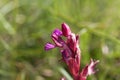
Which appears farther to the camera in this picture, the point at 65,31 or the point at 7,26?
the point at 7,26

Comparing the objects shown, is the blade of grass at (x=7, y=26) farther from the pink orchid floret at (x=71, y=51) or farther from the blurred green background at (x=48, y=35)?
the pink orchid floret at (x=71, y=51)

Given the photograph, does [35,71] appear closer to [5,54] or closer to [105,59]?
[5,54]

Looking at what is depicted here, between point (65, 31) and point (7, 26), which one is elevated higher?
point (7, 26)

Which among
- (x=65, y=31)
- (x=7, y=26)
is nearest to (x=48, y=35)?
(x=7, y=26)

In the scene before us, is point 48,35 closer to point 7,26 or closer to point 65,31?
point 7,26

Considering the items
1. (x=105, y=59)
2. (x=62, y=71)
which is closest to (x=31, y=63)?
(x=62, y=71)

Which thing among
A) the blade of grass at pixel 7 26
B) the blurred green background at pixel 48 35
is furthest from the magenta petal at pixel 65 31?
the blade of grass at pixel 7 26

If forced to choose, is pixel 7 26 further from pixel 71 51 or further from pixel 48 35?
pixel 71 51

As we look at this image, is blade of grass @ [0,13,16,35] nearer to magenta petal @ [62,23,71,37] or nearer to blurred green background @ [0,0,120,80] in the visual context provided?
blurred green background @ [0,0,120,80]
